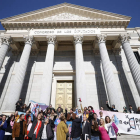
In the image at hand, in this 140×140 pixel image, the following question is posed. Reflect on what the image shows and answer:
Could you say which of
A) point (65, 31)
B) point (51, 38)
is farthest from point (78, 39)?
point (51, 38)

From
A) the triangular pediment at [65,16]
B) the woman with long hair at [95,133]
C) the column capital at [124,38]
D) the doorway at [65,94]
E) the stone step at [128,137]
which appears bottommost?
the stone step at [128,137]

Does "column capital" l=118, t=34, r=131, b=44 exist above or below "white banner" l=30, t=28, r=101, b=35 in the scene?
below

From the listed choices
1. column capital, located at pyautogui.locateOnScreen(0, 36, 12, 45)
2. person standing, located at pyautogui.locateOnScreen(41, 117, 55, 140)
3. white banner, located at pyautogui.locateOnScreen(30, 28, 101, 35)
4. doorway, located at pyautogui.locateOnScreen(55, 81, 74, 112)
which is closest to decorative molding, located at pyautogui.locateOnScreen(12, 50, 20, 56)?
column capital, located at pyautogui.locateOnScreen(0, 36, 12, 45)

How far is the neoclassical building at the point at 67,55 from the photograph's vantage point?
45.2 feet

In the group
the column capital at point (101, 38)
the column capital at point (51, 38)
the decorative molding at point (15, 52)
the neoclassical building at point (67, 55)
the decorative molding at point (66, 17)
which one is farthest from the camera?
the decorative molding at point (15, 52)

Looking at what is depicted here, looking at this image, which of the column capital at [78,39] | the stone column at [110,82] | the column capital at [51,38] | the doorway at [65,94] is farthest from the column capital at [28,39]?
the stone column at [110,82]

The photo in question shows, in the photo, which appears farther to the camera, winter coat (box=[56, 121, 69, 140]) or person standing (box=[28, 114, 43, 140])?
winter coat (box=[56, 121, 69, 140])

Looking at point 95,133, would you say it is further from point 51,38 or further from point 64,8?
point 64,8

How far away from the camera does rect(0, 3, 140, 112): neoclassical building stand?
45.2 ft

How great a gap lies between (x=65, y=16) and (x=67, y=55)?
616cm

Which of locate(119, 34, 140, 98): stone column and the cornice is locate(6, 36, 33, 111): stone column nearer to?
the cornice

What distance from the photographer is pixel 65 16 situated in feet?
54.4

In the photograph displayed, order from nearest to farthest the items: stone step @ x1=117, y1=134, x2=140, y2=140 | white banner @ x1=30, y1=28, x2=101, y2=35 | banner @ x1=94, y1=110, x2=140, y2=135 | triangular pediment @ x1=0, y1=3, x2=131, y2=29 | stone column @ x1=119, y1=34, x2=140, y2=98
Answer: stone step @ x1=117, y1=134, x2=140, y2=140 < banner @ x1=94, y1=110, x2=140, y2=135 < stone column @ x1=119, y1=34, x2=140, y2=98 < white banner @ x1=30, y1=28, x2=101, y2=35 < triangular pediment @ x1=0, y1=3, x2=131, y2=29

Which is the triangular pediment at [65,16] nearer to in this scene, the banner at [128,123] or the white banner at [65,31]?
the white banner at [65,31]
